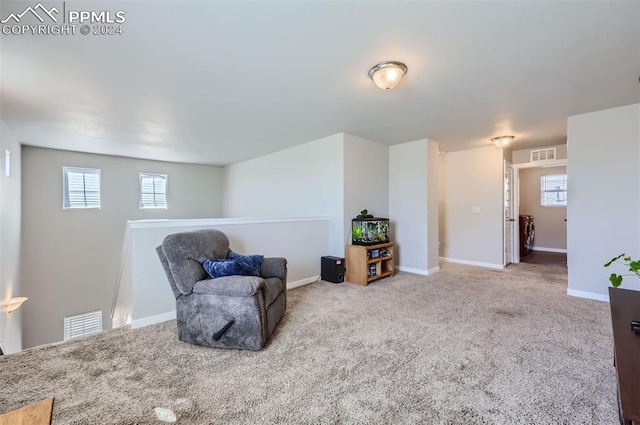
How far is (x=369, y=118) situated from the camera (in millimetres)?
3602

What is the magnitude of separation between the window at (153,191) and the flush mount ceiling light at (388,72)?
19.3ft

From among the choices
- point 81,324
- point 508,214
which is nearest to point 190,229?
point 81,324

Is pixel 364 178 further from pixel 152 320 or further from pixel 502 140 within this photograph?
pixel 152 320

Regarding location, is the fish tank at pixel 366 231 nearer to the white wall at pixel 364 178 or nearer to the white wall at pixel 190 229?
the white wall at pixel 364 178

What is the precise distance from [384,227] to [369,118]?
176 centimetres

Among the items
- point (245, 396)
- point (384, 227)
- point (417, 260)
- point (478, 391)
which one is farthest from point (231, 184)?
point (478, 391)

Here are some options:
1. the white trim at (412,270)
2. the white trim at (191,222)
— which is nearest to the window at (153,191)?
the white trim at (191,222)

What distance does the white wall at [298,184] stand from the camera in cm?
432

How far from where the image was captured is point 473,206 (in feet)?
18.0

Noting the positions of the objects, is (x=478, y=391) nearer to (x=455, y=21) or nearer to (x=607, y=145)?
(x=455, y=21)

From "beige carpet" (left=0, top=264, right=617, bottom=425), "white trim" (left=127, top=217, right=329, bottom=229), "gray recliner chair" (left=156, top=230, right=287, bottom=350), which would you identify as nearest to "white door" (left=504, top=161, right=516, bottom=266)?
"beige carpet" (left=0, top=264, right=617, bottom=425)

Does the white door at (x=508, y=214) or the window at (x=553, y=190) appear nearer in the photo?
the white door at (x=508, y=214)

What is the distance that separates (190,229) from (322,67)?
2184mm

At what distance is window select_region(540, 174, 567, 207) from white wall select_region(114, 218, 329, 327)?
254 inches
